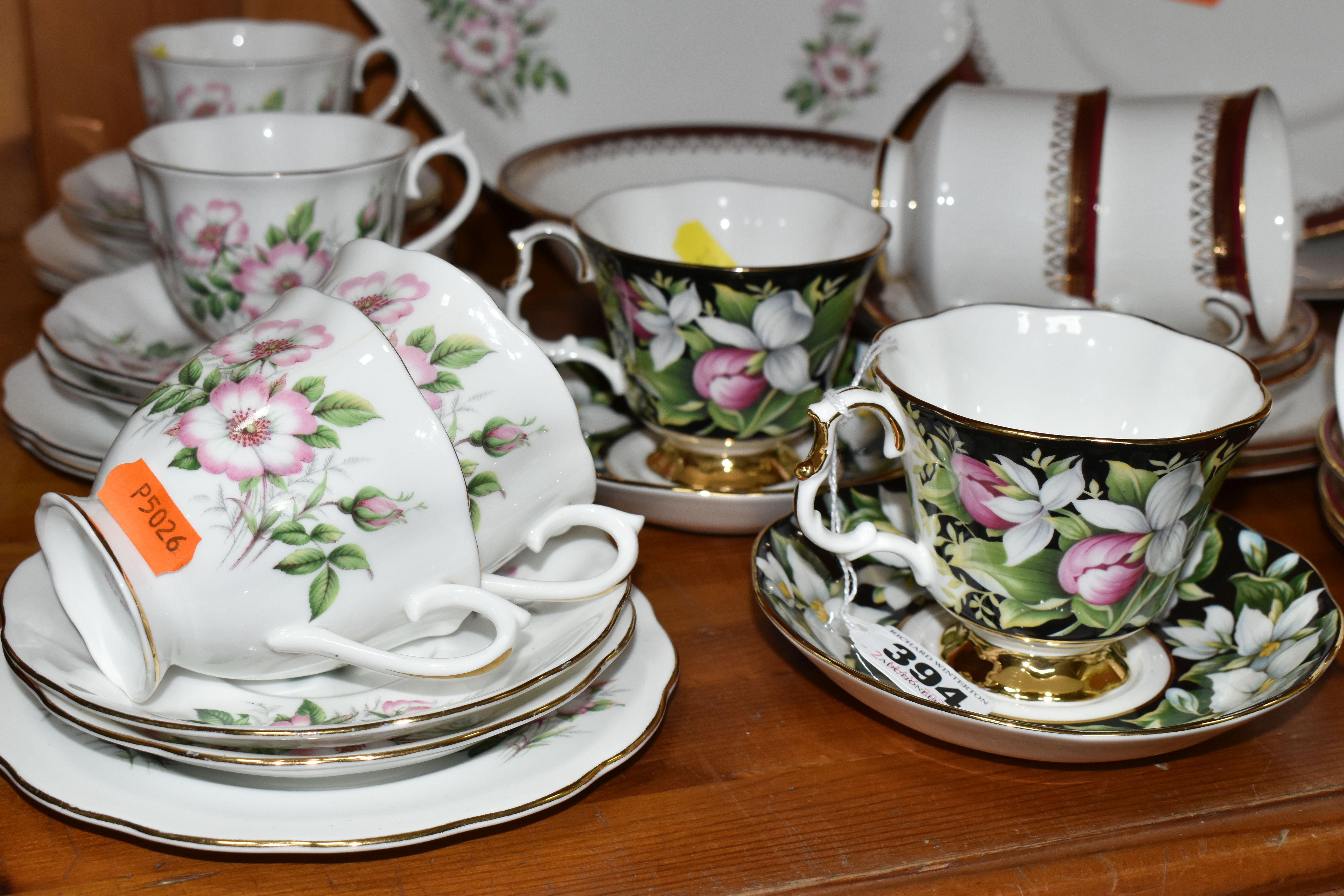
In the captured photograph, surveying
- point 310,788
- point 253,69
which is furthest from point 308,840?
point 253,69

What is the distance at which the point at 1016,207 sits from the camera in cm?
71

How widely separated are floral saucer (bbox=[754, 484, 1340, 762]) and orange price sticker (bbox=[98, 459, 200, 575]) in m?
0.24

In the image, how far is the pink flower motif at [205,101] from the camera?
85 cm

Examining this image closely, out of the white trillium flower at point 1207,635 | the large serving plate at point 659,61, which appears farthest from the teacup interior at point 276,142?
the white trillium flower at point 1207,635

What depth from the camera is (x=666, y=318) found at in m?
0.62

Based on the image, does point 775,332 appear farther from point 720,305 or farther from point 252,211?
point 252,211

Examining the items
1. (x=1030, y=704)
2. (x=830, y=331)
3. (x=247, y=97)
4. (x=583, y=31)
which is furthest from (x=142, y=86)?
(x=1030, y=704)

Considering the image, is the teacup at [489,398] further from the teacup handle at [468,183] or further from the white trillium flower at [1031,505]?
the teacup handle at [468,183]

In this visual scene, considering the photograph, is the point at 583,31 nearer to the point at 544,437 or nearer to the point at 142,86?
the point at 142,86

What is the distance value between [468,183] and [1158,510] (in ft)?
1.63

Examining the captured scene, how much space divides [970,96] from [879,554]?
350 mm

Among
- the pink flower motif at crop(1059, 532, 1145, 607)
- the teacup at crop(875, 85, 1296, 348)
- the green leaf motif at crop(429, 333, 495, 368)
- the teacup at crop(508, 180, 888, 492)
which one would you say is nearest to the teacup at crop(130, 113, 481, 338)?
the teacup at crop(508, 180, 888, 492)

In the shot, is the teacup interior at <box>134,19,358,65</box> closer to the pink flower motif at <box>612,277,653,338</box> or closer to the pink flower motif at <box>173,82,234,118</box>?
the pink flower motif at <box>173,82,234,118</box>

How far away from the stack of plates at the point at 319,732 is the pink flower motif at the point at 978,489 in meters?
0.14
